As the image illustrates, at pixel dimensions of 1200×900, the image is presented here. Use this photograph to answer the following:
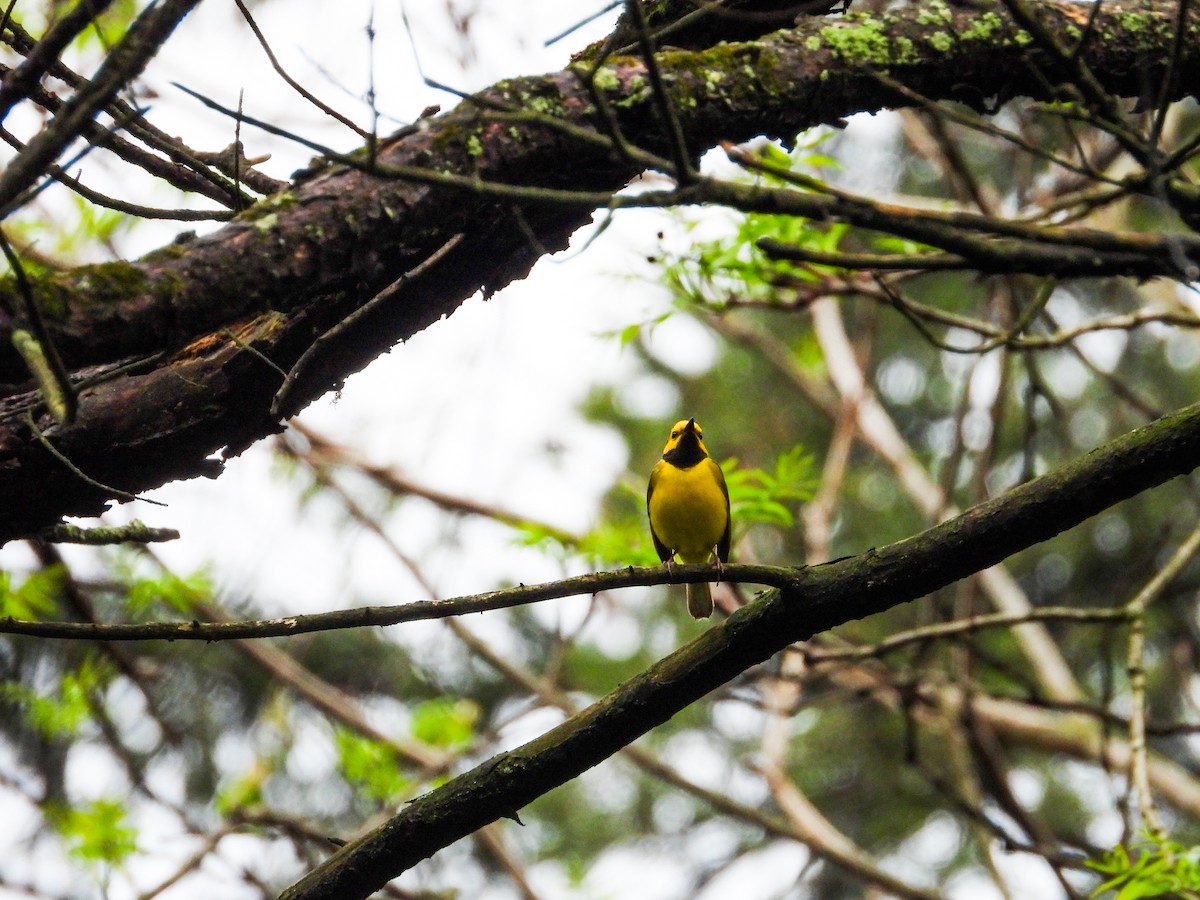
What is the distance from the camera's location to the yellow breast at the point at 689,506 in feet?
19.9

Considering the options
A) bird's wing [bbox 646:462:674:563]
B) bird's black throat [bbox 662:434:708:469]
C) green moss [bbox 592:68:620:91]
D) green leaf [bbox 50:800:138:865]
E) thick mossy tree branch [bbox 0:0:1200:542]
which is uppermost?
bird's black throat [bbox 662:434:708:469]

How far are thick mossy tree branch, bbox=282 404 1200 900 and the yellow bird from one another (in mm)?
2922

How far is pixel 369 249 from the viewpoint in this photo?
246cm

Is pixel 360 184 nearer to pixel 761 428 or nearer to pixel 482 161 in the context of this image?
pixel 482 161

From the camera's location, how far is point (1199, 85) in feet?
11.7

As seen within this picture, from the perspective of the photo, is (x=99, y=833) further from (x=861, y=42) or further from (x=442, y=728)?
(x=861, y=42)

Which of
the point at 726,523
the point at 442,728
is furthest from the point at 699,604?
the point at 442,728

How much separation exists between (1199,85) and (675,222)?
6.20ft

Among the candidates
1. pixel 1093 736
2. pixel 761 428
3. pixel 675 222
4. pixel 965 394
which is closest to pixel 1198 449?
pixel 675 222

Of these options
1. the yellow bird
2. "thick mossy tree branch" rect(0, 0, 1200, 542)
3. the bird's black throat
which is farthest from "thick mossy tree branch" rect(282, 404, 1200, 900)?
the bird's black throat

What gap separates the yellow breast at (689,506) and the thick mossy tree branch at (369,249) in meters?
3.07

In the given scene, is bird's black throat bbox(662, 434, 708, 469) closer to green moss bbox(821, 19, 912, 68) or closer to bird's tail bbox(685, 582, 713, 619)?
bird's tail bbox(685, 582, 713, 619)

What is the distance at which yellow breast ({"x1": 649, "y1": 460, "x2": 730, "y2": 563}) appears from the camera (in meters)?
6.06

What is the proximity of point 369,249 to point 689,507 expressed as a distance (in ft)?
12.7
